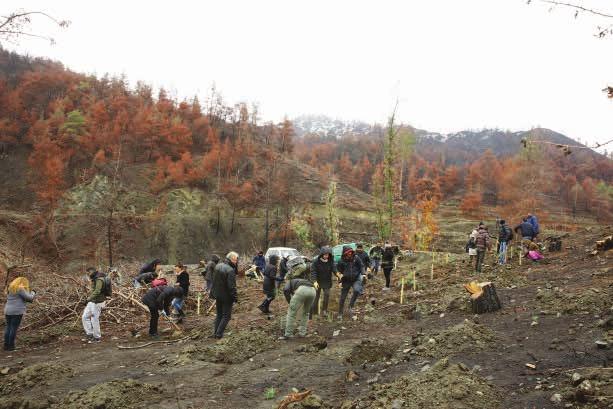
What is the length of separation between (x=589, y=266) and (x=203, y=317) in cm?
1108

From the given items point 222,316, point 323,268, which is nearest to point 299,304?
point 323,268

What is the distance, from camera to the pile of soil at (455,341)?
20.0 feet

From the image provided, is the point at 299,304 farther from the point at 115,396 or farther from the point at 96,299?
the point at 96,299

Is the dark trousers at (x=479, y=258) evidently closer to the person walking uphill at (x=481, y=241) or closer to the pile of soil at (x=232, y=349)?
the person walking uphill at (x=481, y=241)

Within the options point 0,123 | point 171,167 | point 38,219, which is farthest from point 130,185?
point 0,123

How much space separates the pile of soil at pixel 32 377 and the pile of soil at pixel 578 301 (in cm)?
871

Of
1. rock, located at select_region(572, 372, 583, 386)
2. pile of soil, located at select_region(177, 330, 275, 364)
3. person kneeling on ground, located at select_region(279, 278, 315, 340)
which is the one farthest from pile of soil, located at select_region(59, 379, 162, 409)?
rock, located at select_region(572, 372, 583, 386)

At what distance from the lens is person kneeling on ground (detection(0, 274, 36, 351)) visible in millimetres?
8273

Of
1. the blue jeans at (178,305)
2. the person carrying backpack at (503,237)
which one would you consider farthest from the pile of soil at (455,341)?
the person carrying backpack at (503,237)

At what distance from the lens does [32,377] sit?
621 centimetres

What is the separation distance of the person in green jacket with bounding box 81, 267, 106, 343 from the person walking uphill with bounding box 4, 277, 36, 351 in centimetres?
115

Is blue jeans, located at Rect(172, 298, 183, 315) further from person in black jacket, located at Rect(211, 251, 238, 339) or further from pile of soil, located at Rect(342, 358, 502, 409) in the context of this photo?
pile of soil, located at Rect(342, 358, 502, 409)

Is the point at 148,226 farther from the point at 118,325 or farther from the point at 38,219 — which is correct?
the point at 118,325

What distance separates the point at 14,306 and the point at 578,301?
11.3 meters
